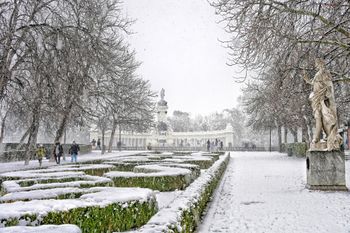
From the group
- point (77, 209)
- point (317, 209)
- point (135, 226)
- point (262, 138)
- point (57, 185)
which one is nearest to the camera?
point (77, 209)

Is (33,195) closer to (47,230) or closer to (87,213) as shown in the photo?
(87,213)

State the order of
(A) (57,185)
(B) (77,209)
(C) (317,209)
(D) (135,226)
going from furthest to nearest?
(A) (57,185), (C) (317,209), (D) (135,226), (B) (77,209)

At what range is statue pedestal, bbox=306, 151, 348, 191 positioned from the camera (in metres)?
10.8

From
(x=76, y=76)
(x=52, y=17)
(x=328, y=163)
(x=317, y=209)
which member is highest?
(x=52, y=17)

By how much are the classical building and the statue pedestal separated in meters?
56.3

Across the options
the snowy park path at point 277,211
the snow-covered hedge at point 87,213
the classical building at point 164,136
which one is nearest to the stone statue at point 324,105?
the snowy park path at point 277,211

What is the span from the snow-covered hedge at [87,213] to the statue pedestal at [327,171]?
21.6 ft

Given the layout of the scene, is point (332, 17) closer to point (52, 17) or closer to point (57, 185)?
point (57, 185)

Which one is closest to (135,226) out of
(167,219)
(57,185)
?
(167,219)

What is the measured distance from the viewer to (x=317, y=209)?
8.12 metres

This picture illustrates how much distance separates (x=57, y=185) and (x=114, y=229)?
149 inches

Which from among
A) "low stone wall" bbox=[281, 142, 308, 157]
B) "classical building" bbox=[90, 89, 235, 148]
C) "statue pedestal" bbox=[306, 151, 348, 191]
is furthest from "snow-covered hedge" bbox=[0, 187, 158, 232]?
"classical building" bbox=[90, 89, 235, 148]

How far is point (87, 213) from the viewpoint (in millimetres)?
5363

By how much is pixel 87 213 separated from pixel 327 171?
8.09 meters
